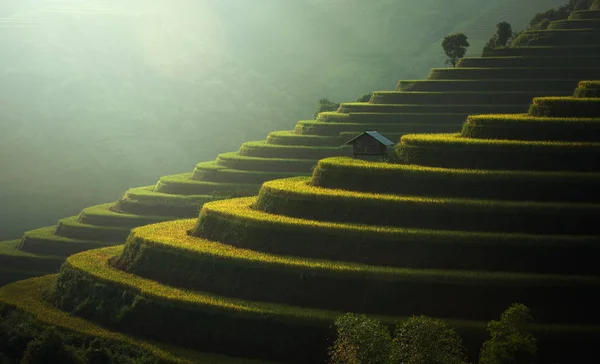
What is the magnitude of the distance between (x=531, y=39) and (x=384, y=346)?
63.0 m

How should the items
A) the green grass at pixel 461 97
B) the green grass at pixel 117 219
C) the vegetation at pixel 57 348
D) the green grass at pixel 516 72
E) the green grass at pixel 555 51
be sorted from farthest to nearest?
the green grass at pixel 555 51, the green grass at pixel 516 72, the green grass at pixel 117 219, the green grass at pixel 461 97, the vegetation at pixel 57 348

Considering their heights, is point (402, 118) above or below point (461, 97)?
below

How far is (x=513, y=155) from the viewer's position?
53.9 meters

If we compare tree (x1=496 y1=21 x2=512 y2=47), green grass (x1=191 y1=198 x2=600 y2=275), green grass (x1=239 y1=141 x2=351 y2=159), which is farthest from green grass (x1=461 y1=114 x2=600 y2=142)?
tree (x1=496 y1=21 x2=512 y2=47)

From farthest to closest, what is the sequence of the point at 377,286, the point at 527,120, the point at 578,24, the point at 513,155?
the point at 578,24
the point at 527,120
the point at 513,155
the point at 377,286

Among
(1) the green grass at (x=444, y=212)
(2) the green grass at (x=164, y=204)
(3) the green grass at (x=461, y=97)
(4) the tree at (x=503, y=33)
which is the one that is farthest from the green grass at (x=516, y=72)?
(1) the green grass at (x=444, y=212)

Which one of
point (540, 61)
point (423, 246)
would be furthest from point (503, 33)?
point (423, 246)

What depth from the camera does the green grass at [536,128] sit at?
55.7 m

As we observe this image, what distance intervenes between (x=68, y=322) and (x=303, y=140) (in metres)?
44.1

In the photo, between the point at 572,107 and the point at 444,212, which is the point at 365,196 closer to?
the point at 444,212

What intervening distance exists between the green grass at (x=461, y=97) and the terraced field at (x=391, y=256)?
1185 inches

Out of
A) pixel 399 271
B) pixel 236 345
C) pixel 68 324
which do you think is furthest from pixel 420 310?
pixel 68 324

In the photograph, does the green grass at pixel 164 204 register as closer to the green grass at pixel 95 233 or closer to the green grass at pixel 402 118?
the green grass at pixel 95 233

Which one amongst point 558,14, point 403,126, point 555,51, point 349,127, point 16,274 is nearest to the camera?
point 16,274
